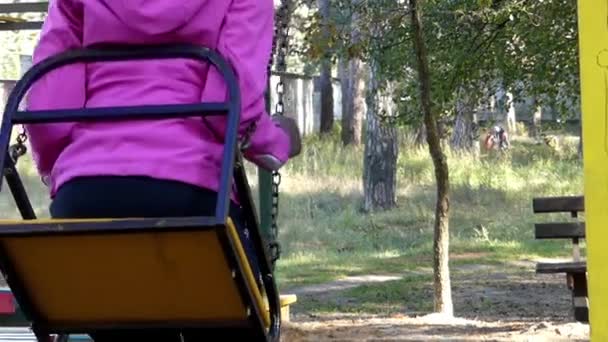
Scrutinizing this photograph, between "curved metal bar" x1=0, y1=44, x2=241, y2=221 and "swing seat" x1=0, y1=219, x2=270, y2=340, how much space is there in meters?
0.13

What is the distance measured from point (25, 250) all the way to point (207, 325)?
375 mm

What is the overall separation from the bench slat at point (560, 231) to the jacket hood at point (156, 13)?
19.2 feet

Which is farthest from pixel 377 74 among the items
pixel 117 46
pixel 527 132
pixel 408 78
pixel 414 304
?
pixel 527 132

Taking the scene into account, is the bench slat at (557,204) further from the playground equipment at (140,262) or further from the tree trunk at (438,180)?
the playground equipment at (140,262)

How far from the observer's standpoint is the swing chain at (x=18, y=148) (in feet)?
8.27

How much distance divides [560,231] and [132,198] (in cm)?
601

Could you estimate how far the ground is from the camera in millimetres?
8758

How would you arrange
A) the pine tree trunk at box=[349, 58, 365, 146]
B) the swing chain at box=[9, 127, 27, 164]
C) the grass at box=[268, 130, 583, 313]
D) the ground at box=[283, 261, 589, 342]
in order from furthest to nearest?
the pine tree trunk at box=[349, 58, 365, 146] < the grass at box=[268, 130, 583, 313] < the ground at box=[283, 261, 589, 342] < the swing chain at box=[9, 127, 27, 164]

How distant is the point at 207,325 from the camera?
244 cm

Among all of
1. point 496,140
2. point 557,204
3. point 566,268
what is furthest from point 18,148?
point 496,140

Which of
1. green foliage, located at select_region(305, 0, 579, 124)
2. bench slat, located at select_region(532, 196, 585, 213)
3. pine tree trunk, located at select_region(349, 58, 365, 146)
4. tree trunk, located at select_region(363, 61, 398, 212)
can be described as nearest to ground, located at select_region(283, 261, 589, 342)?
bench slat, located at select_region(532, 196, 585, 213)

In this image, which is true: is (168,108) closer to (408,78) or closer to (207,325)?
(207,325)

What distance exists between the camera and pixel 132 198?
2.41m

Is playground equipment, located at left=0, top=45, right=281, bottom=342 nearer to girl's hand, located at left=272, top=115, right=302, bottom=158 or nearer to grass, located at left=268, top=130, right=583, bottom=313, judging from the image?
girl's hand, located at left=272, top=115, right=302, bottom=158
